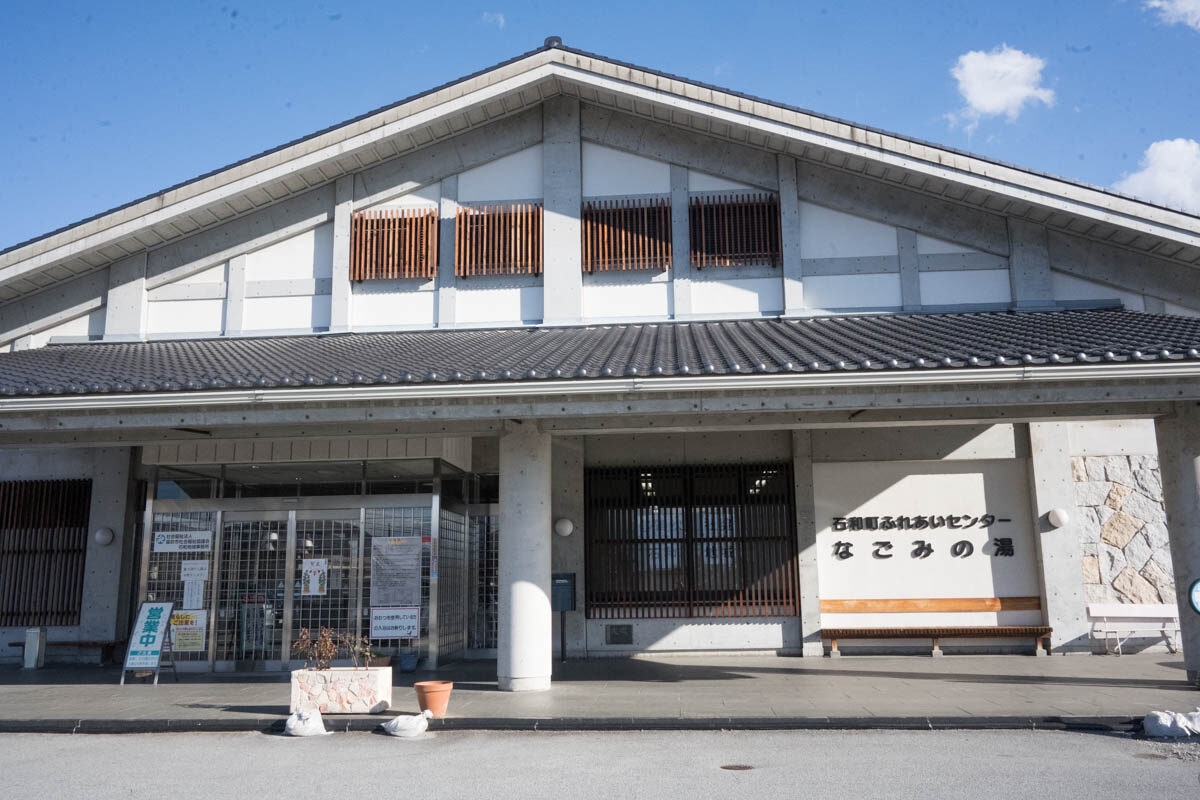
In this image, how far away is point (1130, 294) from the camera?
14320 mm

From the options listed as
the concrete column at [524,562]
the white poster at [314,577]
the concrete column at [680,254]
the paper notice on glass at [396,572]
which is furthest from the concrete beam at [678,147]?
the white poster at [314,577]

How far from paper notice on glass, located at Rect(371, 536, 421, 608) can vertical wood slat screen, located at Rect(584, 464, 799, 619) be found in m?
2.91

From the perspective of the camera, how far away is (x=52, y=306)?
15.7 metres

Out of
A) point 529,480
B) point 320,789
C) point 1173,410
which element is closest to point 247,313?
point 529,480

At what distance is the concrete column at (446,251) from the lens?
15.2 m

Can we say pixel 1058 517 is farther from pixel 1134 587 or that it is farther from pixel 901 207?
pixel 901 207

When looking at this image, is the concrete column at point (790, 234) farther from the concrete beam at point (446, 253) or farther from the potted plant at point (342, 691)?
the potted plant at point (342, 691)

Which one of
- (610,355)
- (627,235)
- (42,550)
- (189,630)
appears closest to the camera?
(610,355)

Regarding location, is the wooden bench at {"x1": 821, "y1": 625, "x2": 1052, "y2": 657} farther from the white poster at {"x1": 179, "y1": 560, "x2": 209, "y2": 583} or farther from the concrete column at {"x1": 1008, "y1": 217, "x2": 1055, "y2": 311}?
the white poster at {"x1": 179, "y1": 560, "x2": 209, "y2": 583}

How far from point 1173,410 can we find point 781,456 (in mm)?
5886

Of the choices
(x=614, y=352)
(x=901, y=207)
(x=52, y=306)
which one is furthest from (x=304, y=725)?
(x=901, y=207)

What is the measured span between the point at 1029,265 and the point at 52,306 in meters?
15.1

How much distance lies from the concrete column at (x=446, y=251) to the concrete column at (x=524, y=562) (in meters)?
4.07

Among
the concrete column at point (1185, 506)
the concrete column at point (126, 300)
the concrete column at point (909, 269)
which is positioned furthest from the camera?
the concrete column at point (126, 300)
